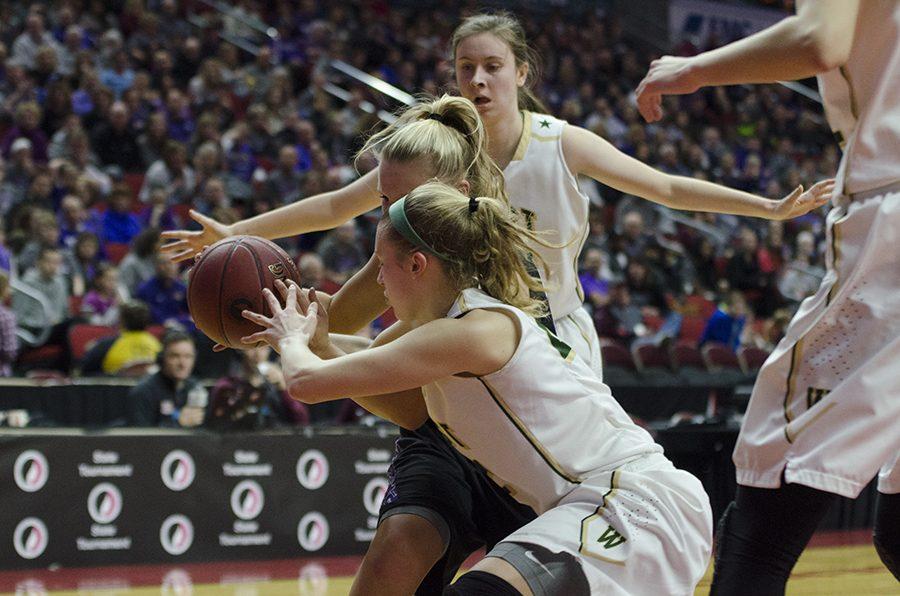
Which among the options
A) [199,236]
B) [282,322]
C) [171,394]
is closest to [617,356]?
[171,394]

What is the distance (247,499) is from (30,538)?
1029 millimetres

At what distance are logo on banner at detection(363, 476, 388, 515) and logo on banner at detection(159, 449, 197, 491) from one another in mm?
911

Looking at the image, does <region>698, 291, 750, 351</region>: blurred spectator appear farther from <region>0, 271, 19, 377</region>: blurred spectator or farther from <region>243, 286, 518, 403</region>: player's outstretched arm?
<region>243, 286, 518, 403</region>: player's outstretched arm

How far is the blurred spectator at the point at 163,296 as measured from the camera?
28.0 feet

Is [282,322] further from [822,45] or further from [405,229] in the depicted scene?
[822,45]

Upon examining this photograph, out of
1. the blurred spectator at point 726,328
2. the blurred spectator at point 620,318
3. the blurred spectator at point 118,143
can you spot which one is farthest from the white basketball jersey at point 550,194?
the blurred spectator at point 118,143

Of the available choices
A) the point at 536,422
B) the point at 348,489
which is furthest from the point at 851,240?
the point at 348,489

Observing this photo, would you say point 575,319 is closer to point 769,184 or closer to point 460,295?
point 460,295

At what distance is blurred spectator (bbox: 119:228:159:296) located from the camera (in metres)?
8.79

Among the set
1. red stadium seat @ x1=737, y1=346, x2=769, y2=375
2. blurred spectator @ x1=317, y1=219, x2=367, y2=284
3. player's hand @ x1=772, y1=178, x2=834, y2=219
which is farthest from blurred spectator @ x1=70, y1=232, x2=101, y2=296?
player's hand @ x1=772, y1=178, x2=834, y2=219

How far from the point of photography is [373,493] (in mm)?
6066

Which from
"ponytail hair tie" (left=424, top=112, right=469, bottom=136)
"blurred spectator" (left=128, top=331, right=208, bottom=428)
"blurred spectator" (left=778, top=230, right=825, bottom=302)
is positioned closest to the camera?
"ponytail hair tie" (left=424, top=112, right=469, bottom=136)

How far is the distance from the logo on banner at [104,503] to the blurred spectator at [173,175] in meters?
4.93

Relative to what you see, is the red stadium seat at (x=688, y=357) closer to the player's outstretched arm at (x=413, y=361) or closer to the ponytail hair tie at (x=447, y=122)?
the ponytail hair tie at (x=447, y=122)
